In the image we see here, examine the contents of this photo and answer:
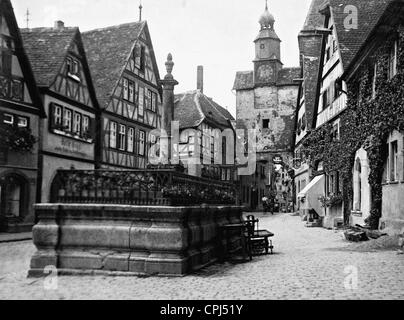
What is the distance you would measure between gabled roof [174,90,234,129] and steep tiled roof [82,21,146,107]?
1114cm

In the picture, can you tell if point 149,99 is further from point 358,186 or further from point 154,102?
point 358,186

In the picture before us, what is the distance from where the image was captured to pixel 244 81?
57344 mm

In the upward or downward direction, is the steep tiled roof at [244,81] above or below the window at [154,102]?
above

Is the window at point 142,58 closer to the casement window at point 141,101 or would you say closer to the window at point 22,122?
the casement window at point 141,101

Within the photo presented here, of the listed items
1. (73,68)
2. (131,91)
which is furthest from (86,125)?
(131,91)

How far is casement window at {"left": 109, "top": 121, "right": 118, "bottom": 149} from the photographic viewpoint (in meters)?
28.6

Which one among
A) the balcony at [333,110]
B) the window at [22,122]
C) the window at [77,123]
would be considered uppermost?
the balcony at [333,110]

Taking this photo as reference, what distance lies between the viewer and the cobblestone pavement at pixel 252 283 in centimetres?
738

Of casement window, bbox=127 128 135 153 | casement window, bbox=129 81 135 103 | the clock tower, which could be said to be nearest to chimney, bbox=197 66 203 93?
the clock tower

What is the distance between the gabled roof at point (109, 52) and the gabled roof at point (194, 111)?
825cm

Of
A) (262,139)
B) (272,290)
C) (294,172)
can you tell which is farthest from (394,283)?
(262,139)

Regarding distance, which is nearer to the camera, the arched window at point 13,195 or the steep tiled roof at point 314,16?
the arched window at point 13,195

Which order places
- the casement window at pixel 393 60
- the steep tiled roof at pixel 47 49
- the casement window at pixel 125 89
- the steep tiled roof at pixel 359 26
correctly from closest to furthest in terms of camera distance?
the casement window at pixel 393 60 < the steep tiled roof at pixel 359 26 < the steep tiled roof at pixel 47 49 < the casement window at pixel 125 89

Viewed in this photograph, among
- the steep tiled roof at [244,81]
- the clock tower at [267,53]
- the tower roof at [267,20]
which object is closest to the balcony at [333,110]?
the clock tower at [267,53]
